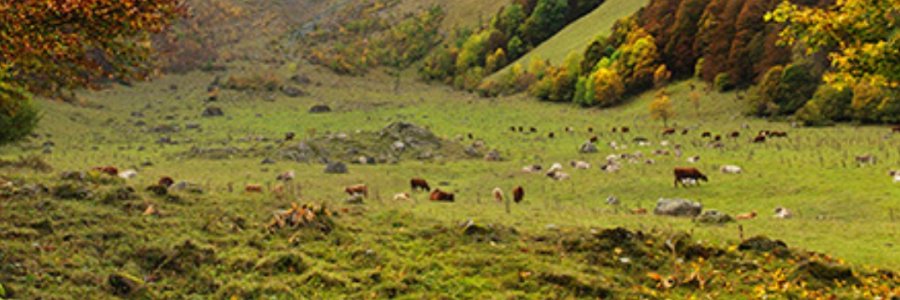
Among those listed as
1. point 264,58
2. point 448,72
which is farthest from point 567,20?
point 264,58

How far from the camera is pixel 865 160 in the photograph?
29.8 m

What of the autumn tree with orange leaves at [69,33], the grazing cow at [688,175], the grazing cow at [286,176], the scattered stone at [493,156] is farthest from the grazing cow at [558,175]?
the autumn tree with orange leaves at [69,33]

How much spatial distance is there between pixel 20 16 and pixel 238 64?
123 meters

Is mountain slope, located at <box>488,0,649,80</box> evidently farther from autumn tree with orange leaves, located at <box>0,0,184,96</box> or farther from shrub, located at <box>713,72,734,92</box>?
autumn tree with orange leaves, located at <box>0,0,184,96</box>

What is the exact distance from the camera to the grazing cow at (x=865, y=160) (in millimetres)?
29219

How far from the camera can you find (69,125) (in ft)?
205

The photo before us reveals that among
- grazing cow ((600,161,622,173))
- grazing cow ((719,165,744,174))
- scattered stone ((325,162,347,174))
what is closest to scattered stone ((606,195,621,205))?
grazing cow ((600,161,622,173))

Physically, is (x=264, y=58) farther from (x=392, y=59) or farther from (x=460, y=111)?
(x=460, y=111)

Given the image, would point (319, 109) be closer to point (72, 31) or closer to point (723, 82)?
point (723, 82)

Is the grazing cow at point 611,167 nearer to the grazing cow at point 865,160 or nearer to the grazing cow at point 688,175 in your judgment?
the grazing cow at point 688,175

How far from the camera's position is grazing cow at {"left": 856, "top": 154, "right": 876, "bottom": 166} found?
29219 mm

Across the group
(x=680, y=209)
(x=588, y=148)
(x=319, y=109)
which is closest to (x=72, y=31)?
(x=680, y=209)

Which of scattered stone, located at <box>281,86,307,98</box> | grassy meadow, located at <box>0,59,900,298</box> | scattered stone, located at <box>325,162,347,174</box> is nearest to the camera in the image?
grassy meadow, located at <box>0,59,900,298</box>

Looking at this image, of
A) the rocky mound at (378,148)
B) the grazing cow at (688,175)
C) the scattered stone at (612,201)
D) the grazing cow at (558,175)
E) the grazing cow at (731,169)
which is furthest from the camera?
the rocky mound at (378,148)
